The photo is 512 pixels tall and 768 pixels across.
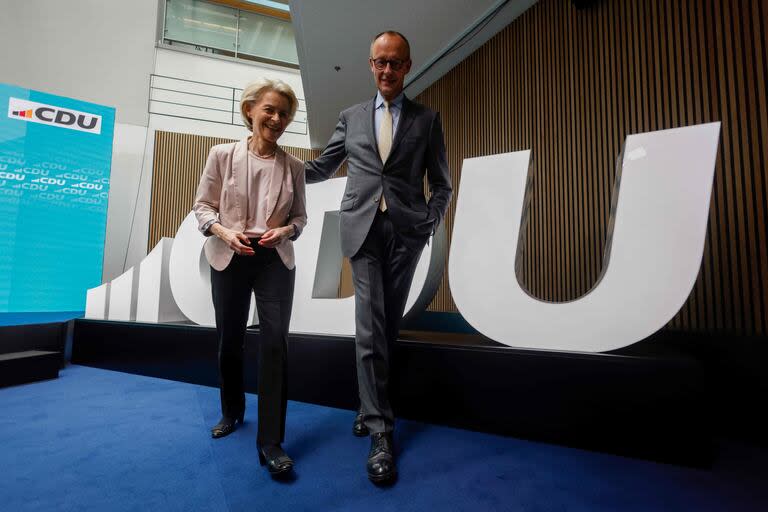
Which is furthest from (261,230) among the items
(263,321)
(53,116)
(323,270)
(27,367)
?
(53,116)

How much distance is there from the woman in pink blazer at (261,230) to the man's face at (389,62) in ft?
1.19

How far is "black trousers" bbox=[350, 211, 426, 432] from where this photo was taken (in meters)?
1.47

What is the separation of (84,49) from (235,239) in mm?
6770

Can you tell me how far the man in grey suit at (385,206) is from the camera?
150 centimetres

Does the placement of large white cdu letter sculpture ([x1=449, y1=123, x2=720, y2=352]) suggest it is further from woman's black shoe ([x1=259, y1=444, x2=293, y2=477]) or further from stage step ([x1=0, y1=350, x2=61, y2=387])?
stage step ([x1=0, y1=350, x2=61, y2=387])

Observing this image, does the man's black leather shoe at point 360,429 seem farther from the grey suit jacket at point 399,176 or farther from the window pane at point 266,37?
the window pane at point 266,37

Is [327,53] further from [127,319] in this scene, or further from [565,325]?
[565,325]

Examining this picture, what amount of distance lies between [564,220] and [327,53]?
337cm

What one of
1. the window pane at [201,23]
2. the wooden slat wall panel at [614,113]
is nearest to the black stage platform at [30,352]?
the wooden slat wall panel at [614,113]

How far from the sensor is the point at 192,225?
3.08 metres

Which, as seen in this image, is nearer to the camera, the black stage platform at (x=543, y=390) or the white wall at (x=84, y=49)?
the black stage platform at (x=543, y=390)

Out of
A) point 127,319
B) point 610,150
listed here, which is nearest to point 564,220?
point 610,150

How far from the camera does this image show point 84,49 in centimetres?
591

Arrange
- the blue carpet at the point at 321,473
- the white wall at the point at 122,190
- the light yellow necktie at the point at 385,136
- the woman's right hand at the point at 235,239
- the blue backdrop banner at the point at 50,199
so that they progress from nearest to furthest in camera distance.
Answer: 1. the blue carpet at the point at 321,473
2. the woman's right hand at the point at 235,239
3. the light yellow necktie at the point at 385,136
4. the blue backdrop banner at the point at 50,199
5. the white wall at the point at 122,190
